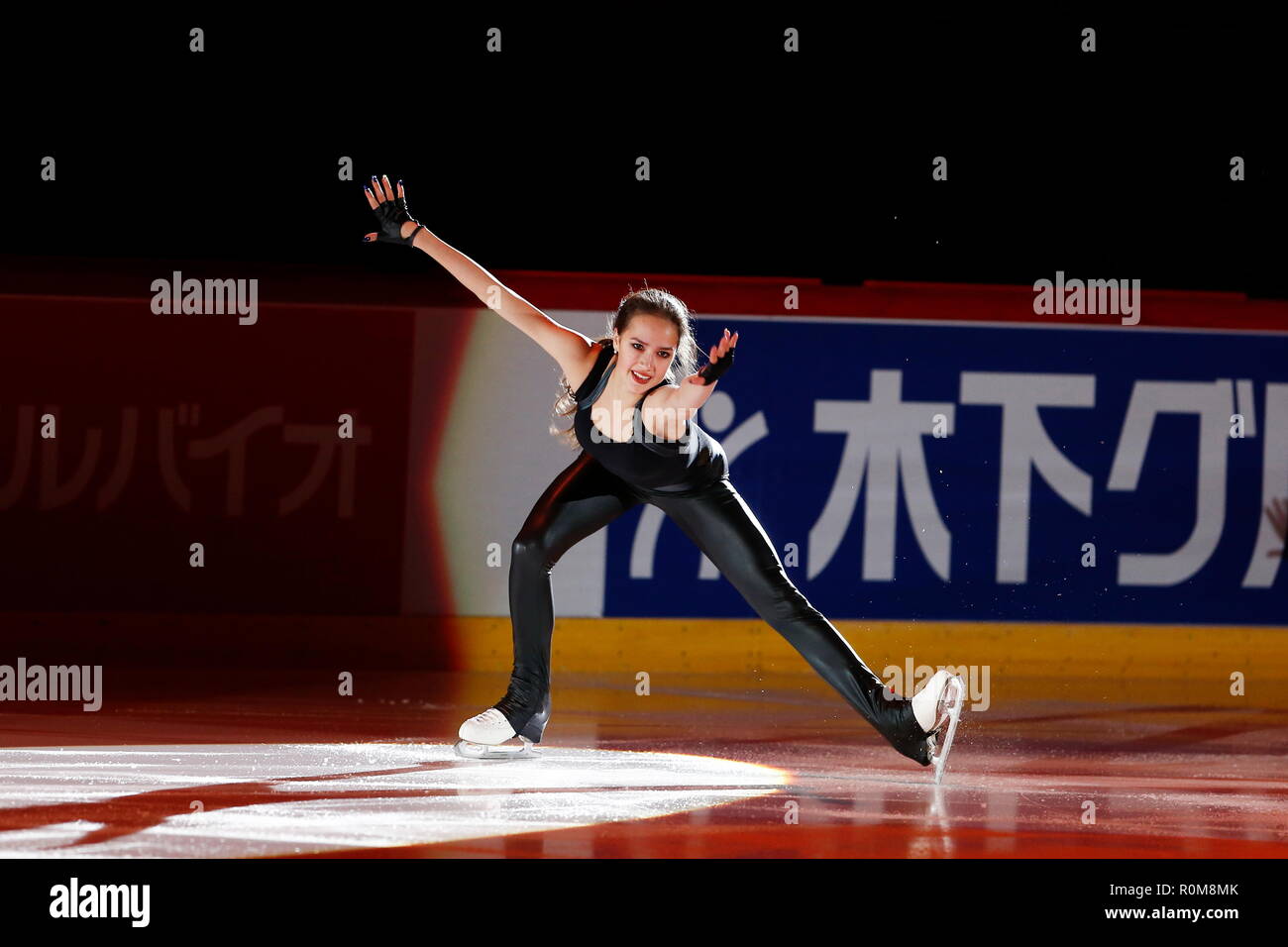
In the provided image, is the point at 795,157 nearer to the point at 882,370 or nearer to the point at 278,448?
the point at 882,370

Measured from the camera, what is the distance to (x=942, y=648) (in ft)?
23.3

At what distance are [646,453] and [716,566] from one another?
0.38m

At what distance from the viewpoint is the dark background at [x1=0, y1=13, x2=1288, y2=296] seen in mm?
7469

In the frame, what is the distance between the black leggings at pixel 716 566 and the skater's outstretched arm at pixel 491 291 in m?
0.38

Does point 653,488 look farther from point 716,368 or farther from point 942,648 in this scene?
point 942,648

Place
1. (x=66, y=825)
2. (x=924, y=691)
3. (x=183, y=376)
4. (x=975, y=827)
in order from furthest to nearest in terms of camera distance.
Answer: (x=183, y=376)
(x=924, y=691)
(x=975, y=827)
(x=66, y=825)

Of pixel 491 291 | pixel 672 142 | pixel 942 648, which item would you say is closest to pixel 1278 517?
pixel 942 648

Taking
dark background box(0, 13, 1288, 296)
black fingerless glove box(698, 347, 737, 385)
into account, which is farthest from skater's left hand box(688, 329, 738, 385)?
dark background box(0, 13, 1288, 296)

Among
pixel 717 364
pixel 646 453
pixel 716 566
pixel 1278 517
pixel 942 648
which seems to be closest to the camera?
pixel 717 364

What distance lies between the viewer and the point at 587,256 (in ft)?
24.7

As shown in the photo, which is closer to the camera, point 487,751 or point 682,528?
point 682,528

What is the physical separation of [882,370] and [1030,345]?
71 centimetres

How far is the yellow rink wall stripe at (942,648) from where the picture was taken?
7.06m

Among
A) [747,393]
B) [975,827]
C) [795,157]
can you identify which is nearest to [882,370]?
[747,393]
